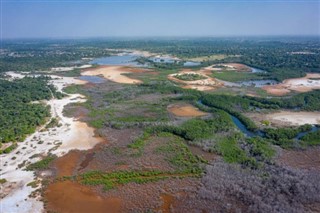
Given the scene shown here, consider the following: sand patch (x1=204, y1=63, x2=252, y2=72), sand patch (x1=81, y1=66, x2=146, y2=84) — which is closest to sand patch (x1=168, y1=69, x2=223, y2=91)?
sand patch (x1=81, y1=66, x2=146, y2=84)

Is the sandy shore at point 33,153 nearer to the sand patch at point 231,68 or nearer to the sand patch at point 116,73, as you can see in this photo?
the sand patch at point 116,73

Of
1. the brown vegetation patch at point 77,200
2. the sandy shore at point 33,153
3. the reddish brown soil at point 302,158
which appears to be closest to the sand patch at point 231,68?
the sandy shore at point 33,153

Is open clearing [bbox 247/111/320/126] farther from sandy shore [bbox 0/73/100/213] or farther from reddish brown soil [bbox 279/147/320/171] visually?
sandy shore [bbox 0/73/100/213]

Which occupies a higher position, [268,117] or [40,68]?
[40,68]

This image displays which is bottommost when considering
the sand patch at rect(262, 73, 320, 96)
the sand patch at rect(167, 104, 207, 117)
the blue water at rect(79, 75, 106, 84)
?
the sand patch at rect(167, 104, 207, 117)

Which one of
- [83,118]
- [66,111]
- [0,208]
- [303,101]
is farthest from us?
[303,101]

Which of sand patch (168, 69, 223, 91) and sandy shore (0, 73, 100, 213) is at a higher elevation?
sand patch (168, 69, 223, 91)

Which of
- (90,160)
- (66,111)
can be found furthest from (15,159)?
(66,111)

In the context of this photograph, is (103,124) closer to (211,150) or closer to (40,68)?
(211,150)
